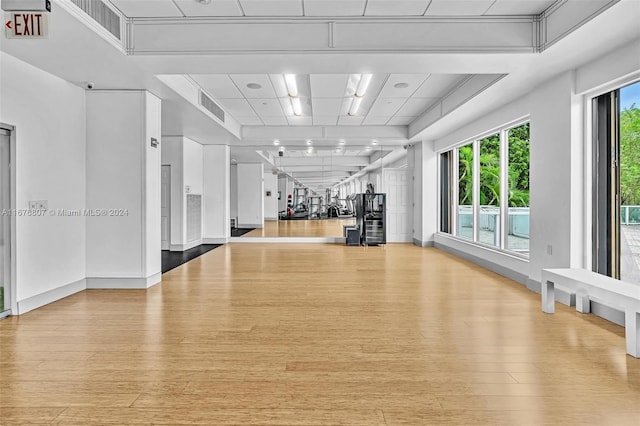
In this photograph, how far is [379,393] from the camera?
93.7 inches

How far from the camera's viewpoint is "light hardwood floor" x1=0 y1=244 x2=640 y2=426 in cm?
219

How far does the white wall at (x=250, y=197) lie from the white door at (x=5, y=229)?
10525 millimetres

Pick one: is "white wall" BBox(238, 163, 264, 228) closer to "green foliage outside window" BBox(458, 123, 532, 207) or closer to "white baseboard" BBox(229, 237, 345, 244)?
"white baseboard" BBox(229, 237, 345, 244)

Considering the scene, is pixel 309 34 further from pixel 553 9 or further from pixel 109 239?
pixel 109 239

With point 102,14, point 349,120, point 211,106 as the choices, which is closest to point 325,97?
point 349,120

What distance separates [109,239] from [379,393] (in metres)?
4.60

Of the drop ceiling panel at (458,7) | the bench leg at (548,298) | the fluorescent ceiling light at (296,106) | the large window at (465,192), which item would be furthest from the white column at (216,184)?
the bench leg at (548,298)

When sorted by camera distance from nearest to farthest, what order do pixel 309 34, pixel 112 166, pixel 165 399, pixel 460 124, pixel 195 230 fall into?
pixel 165 399
pixel 309 34
pixel 112 166
pixel 460 124
pixel 195 230

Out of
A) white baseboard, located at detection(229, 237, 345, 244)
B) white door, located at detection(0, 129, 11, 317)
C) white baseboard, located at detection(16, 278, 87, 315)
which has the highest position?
white door, located at detection(0, 129, 11, 317)

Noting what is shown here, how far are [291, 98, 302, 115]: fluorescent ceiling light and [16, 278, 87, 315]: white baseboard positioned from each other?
4.72 metres

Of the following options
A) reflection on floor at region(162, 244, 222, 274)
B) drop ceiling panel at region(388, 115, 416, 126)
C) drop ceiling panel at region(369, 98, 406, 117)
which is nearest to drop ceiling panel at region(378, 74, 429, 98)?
drop ceiling panel at region(369, 98, 406, 117)

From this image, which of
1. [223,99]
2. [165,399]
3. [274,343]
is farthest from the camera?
[223,99]

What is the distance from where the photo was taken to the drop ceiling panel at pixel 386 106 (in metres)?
7.36

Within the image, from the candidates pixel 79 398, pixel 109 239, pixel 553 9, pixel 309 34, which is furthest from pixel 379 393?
pixel 109 239
